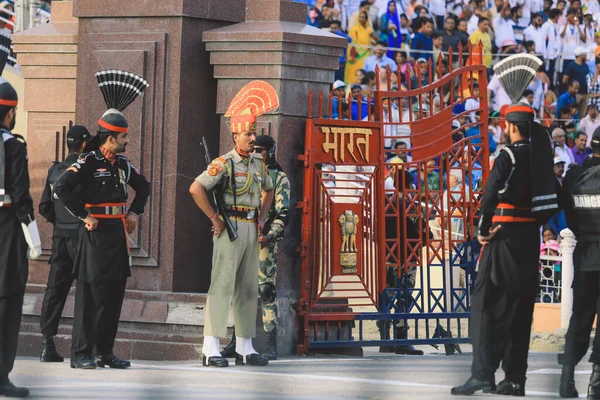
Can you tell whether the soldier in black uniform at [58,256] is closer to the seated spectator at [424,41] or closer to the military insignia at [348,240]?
the military insignia at [348,240]

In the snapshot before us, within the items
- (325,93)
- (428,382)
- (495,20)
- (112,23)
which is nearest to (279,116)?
(325,93)

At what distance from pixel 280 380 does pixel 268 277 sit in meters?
1.74

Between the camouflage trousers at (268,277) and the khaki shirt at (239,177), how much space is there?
1.65ft

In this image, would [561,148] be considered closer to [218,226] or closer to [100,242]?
[218,226]

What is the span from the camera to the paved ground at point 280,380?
9.13 metres

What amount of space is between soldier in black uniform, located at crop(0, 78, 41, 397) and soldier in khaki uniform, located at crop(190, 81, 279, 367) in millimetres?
2178

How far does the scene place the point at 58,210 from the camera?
38.8ft

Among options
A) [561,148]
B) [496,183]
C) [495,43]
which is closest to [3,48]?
[496,183]

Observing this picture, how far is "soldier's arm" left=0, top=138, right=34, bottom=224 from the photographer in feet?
29.7

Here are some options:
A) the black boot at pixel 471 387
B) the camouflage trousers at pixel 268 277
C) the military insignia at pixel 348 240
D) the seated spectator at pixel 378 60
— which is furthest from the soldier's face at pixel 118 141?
the seated spectator at pixel 378 60

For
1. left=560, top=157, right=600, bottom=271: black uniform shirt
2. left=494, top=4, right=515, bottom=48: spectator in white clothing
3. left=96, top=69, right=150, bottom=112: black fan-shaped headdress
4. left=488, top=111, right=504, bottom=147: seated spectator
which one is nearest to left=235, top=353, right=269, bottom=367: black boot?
left=96, top=69, right=150, bottom=112: black fan-shaped headdress

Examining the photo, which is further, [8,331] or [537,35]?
[537,35]

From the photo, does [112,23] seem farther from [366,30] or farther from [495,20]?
[495,20]

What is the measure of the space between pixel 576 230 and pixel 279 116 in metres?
3.34
